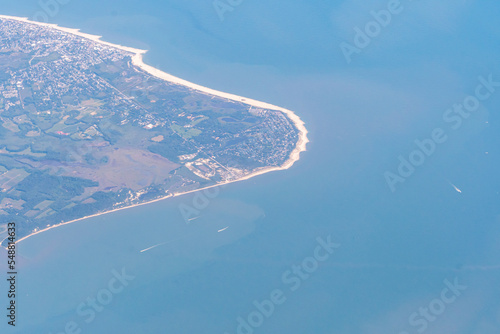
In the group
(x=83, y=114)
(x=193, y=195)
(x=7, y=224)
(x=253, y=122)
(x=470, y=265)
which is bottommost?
(x=7, y=224)

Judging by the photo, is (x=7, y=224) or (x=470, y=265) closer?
(x=470, y=265)

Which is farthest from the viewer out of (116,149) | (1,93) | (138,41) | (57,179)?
(138,41)

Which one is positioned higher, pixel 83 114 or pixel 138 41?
pixel 138 41

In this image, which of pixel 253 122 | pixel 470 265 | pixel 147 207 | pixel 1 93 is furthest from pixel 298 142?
pixel 1 93

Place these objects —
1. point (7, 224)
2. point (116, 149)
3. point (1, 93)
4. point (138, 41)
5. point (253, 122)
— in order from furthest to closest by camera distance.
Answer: point (138, 41)
point (1, 93)
point (253, 122)
point (116, 149)
point (7, 224)

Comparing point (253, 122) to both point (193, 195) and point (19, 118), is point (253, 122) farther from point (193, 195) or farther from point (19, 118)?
point (19, 118)

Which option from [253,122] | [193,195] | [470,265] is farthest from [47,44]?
[470,265]

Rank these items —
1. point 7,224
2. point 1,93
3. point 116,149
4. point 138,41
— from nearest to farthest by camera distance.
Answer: point 7,224
point 116,149
point 1,93
point 138,41

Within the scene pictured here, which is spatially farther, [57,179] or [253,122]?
[253,122]

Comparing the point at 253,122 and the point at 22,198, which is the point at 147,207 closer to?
the point at 22,198
